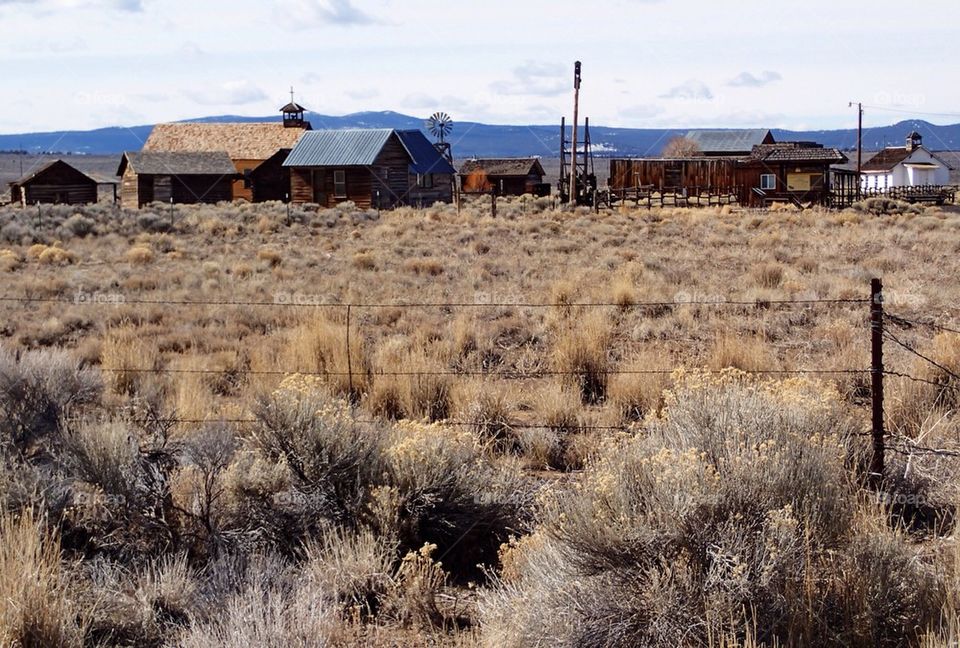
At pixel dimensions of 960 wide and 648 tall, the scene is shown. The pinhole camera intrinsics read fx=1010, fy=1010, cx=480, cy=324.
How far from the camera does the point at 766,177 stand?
164 feet

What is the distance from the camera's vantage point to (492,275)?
18375 mm

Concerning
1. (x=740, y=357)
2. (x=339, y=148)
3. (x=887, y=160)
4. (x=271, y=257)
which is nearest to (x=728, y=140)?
(x=887, y=160)

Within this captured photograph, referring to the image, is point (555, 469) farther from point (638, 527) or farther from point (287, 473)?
point (638, 527)

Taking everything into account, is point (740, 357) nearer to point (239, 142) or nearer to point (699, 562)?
point (699, 562)

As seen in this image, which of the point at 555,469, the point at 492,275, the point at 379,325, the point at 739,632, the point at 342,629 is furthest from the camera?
the point at 492,275

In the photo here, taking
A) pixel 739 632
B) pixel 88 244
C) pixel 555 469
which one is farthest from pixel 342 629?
pixel 88 244

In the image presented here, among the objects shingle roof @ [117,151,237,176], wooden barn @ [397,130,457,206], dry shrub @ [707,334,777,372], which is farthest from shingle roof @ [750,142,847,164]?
dry shrub @ [707,334,777,372]

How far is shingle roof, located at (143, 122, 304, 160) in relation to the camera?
54.3m

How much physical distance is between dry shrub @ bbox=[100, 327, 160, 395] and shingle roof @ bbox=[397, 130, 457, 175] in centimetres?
3841

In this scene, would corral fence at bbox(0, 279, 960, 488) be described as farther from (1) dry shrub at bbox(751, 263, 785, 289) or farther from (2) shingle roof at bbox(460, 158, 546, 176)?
(2) shingle roof at bbox(460, 158, 546, 176)

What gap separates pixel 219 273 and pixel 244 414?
36.7 feet

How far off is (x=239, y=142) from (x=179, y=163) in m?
5.85

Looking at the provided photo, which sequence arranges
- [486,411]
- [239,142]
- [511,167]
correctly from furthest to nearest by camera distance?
[511,167]
[239,142]
[486,411]

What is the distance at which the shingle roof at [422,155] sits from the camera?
49.3m
